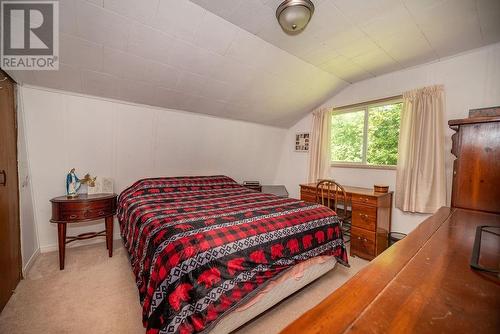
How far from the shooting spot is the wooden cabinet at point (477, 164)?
45.7 inches

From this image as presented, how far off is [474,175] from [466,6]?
1414 millimetres

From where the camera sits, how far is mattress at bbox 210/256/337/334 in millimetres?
1292

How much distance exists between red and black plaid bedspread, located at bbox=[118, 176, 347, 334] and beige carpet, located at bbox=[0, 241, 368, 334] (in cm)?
30

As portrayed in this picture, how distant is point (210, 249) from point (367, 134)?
2888 millimetres

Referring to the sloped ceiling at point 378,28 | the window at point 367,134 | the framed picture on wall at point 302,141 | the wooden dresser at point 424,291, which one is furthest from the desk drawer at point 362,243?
the sloped ceiling at point 378,28

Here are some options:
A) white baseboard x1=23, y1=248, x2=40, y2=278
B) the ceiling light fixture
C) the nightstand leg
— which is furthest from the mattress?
white baseboard x1=23, y1=248, x2=40, y2=278

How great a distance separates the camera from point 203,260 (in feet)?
3.89

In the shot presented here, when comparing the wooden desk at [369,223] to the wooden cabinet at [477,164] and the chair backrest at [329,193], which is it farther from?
the wooden cabinet at [477,164]

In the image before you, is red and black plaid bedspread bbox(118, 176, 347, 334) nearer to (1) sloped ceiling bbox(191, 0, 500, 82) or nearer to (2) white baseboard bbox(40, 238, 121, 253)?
(2) white baseboard bbox(40, 238, 121, 253)

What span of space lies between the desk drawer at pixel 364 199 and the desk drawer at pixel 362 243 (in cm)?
33

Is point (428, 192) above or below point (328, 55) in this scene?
below

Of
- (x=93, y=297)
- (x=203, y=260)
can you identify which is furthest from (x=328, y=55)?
(x=93, y=297)

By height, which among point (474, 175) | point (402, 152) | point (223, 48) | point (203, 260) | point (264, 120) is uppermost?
point (223, 48)

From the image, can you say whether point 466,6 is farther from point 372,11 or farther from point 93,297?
point 93,297
